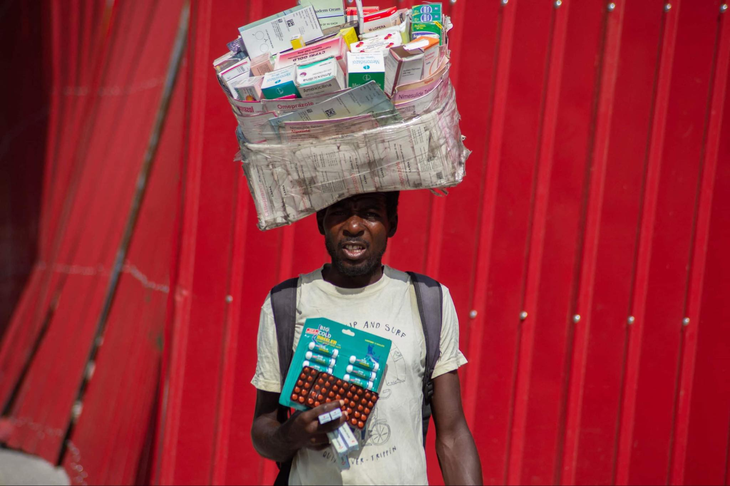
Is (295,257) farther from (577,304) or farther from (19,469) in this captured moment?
(19,469)

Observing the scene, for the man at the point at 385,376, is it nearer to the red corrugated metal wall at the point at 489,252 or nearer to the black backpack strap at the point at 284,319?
the black backpack strap at the point at 284,319

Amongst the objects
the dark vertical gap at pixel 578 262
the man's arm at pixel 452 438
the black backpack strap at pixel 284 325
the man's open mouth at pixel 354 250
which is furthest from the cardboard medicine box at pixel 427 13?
the dark vertical gap at pixel 578 262

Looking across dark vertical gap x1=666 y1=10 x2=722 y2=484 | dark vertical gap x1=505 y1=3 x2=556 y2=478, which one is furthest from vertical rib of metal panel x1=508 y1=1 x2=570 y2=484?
dark vertical gap x1=666 y1=10 x2=722 y2=484

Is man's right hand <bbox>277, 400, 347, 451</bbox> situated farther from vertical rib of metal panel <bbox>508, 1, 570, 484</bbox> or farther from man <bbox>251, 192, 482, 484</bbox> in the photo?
vertical rib of metal panel <bbox>508, 1, 570, 484</bbox>

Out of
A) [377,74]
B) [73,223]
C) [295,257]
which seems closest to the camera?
[377,74]

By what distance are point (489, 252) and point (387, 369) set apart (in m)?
1.38

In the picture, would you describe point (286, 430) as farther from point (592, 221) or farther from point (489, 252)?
point (592, 221)

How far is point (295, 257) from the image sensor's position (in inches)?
105

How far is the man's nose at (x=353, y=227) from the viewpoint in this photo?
152 cm

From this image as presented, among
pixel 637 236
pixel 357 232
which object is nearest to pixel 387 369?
pixel 357 232

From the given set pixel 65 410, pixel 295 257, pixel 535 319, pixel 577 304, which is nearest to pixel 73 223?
pixel 65 410

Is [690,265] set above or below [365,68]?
below

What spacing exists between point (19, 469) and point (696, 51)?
12.4ft

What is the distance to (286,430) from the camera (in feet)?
4.69
